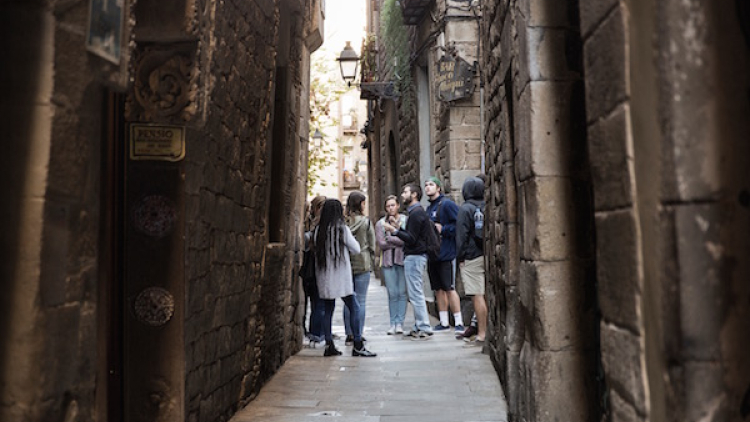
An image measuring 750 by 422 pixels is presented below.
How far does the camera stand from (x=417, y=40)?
44.0 ft

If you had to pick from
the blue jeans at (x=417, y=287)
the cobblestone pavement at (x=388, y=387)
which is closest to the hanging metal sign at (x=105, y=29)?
the cobblestone pavement at (x=388, y=387)

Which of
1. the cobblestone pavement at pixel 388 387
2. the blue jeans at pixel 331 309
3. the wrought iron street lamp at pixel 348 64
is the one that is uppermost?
the wrought iron street lamp at pixel 348 64

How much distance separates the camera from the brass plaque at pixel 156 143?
4.07 metres

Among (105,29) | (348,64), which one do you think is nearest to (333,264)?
(105,29)

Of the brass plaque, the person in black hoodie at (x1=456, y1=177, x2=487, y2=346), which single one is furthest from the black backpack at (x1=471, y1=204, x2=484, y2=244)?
the brass plaque

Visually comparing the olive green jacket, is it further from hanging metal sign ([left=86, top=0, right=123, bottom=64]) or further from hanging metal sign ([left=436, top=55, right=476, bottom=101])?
hanging metal sign ([left=86, top=0, right=123, bottom=64])

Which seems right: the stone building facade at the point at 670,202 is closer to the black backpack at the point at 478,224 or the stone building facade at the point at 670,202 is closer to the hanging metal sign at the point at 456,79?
the black backpack at the point at 478,224

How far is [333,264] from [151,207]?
4.21 meters

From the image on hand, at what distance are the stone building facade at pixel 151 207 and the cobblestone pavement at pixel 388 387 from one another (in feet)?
0.82

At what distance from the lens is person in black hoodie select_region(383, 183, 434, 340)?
9188mm

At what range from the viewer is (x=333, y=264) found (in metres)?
8.25

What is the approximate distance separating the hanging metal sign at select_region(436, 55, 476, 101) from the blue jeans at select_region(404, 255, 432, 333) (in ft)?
8.60

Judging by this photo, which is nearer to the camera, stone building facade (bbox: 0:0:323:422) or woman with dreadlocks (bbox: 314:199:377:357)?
stone building facade (bbox: 0:0:323:422)

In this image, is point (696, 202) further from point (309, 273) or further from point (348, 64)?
point (348, 64)
